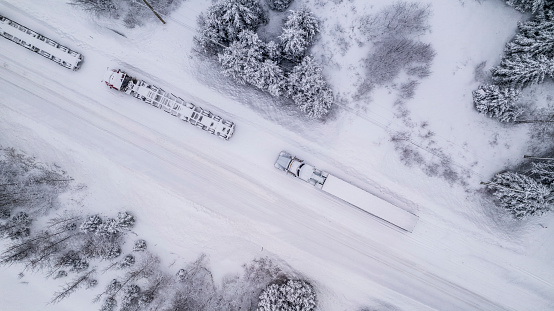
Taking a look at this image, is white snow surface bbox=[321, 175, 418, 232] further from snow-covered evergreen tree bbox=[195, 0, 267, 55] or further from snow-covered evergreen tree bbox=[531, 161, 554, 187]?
snow-covered evergreen tree bbox=[195, 0, 267, 55]

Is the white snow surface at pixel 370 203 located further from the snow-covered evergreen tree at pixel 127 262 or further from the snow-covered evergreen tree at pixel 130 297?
the snow-covered evergreen tree at pixel 130 297

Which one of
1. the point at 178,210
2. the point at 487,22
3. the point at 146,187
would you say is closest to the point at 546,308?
the point at 487,22

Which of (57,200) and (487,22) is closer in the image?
(487,22)

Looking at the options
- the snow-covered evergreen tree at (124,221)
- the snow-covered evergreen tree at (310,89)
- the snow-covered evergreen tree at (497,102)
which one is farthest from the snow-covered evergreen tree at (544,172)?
the snow-covered evergreen tree at (124,221)

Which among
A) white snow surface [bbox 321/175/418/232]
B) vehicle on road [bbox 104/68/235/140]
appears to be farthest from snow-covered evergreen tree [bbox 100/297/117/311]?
white snow surface [bbox 321/175/418/232]

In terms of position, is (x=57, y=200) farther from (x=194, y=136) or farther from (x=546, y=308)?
(x=546, y=308)

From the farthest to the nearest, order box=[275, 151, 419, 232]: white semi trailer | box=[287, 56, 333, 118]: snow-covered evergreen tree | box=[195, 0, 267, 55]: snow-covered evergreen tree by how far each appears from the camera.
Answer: box=[275, 151, 419, 232]: white semi trailer
box=[287, 56, 333, 118]: snow-covered evergreen tree
box=[195, 0, 267, 55]: snow-covered evergreen tree

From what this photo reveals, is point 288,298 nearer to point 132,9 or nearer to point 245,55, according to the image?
point 245,55
